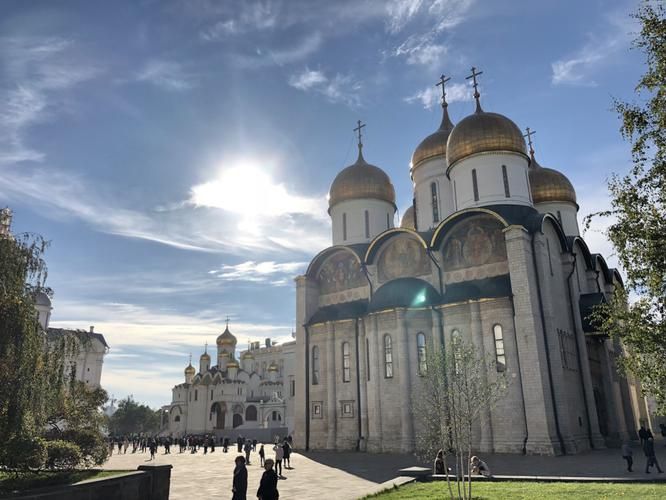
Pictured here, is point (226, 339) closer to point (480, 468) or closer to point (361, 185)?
point (361, 185)

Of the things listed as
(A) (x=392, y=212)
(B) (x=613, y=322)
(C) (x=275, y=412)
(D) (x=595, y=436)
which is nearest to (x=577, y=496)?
(B) (x=613, y=322)

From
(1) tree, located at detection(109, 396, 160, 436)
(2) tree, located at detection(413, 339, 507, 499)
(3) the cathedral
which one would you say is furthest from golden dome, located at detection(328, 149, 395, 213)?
(1) tree, located at detection(109, 396, 160, 436)

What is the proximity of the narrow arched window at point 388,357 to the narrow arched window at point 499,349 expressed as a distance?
13.0ft

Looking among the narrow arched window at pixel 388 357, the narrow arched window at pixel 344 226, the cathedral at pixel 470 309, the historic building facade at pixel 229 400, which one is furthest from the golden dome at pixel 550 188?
the historic building facade at pixel 229 400

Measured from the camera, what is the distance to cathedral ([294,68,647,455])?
56.3ft

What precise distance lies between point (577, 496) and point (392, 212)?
19239mm

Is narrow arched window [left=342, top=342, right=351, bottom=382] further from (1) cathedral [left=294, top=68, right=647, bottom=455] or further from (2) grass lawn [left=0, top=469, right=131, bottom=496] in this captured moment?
(2) grass lawn [left=0, top=469, right=131, bottom=496]

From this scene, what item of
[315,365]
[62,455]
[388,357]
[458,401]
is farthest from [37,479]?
[315,365]

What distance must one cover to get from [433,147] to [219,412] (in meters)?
32.6

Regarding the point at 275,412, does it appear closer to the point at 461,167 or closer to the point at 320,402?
the point at 320,402

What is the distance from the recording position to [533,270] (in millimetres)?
18031

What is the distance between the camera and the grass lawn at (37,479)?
835 centimetres

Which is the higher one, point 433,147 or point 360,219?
point 433,147

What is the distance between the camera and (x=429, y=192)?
83.5 ft
